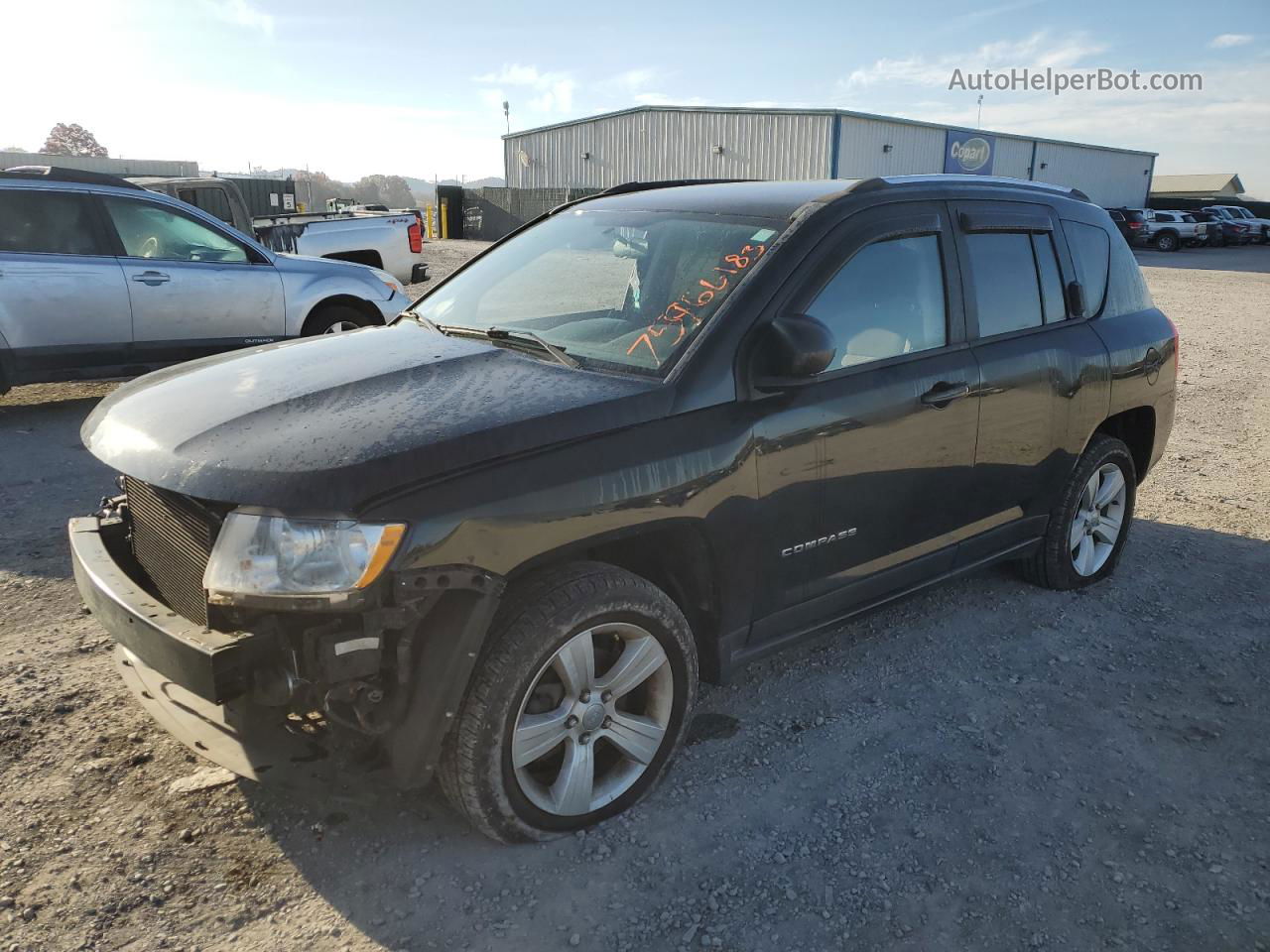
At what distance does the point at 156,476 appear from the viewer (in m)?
2.45

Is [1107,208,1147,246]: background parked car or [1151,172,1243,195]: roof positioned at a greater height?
[1151,172,1243,195]: roof

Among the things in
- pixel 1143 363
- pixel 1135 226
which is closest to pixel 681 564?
pixel 1143 363

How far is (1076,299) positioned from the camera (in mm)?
4223

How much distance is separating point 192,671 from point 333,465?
61 centimetres

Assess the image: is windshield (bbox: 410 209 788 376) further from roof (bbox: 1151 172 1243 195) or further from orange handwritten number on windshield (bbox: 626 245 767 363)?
roof (bbox: 1151 172 1243 195)

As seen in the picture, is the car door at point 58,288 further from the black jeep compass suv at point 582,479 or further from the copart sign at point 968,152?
the copart sign at point 968,152

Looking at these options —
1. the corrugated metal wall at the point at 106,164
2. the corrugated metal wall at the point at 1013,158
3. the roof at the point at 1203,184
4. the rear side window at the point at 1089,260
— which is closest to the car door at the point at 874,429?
the rear side window at the point at 1089,260

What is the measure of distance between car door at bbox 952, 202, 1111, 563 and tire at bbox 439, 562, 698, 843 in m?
1.65

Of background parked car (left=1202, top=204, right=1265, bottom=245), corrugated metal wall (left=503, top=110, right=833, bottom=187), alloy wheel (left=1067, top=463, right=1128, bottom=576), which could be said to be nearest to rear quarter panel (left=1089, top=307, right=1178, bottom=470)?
alloy wheel (left=1067, top=463, right=1128, bottom=576)

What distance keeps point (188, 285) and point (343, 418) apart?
5.92 meters

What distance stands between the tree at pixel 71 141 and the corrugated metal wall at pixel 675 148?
78836 mm

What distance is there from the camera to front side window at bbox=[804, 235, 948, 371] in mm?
3170

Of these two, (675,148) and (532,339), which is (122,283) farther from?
(675,148)

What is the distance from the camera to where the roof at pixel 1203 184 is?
81.4m
